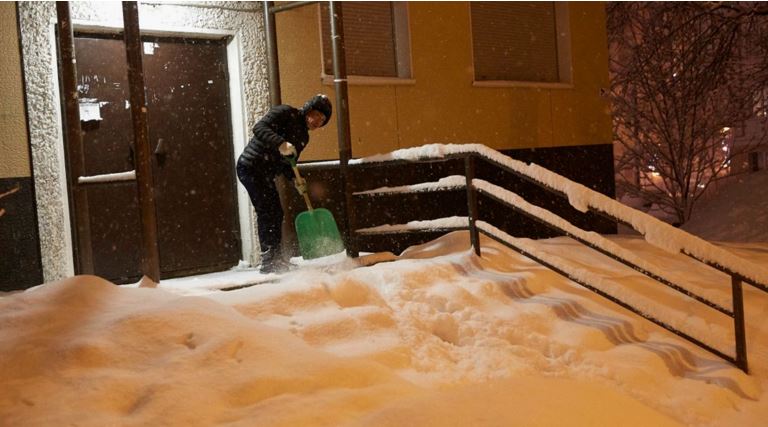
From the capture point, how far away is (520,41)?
1079cm

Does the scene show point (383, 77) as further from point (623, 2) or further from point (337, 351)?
point (623, 2)

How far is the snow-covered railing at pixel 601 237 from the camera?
4.96 metres

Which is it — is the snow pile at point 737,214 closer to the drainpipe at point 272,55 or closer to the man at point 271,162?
the drainpipe at point 272,55

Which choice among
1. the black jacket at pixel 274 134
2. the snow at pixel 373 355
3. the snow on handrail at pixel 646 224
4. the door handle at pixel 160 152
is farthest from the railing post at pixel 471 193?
the door handle at pixel 160 152

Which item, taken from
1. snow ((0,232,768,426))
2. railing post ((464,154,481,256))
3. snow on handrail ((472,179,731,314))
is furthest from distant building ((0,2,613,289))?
snow on handrail ((472,179,731,314))

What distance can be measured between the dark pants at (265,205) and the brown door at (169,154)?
0.92 meters

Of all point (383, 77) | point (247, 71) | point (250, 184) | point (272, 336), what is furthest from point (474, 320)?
point (383, 77)

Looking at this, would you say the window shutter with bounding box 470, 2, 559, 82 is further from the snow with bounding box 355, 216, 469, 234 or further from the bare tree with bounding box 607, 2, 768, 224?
the bare tree with bounding box 607, 2, 768, 224

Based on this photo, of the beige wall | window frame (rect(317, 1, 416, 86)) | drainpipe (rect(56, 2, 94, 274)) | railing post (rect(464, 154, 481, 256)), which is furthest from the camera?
window frame (rect(317, 1, 416, 86))

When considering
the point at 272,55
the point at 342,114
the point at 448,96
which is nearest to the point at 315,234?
the point at 342,114

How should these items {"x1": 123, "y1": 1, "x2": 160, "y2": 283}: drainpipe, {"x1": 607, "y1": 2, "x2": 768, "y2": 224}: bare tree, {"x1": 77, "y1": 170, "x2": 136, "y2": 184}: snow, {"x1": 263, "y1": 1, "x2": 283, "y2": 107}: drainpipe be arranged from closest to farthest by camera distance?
{"x1": 123, "y1": 1, "x2": 160, "y2": 283}: drainpipe → {"x1": 77, "y1": 170, "x2": 136, "y2": 184}: snow → {"x1": 263, "y1": 1, "x2": 283, "y2": 107}: drainpipe → {"x1": 607, "y1": 2, "x2": 768, "y2": 224}: bare tree

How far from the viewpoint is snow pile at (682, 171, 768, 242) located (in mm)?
12719

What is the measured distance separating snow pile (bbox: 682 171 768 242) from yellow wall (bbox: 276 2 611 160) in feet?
10.0

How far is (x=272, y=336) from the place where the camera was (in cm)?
433
